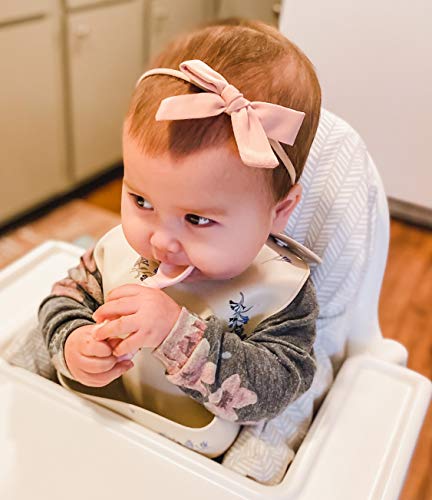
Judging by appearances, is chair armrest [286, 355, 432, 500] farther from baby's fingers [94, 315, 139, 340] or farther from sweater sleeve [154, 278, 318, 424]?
baby's fingers [94, 315, 139, 340]

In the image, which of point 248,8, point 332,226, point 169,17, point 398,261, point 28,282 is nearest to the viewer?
point 332,226

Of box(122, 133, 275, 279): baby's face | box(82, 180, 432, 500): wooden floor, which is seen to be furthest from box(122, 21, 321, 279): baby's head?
box(82, 180, 432, 500): wooden floor

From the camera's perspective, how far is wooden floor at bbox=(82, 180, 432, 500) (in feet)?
4.42

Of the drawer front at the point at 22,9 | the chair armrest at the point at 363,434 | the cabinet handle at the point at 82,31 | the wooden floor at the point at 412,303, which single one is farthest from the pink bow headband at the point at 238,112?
the cabinet handle at the point at 82,31

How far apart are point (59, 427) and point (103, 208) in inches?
62.3

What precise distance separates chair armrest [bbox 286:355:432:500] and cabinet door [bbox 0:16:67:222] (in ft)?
4.52

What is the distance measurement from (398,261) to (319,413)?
1.44 metres

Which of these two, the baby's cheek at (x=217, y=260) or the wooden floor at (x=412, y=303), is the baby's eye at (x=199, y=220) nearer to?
the baby's cheek at (x=217, y=260)

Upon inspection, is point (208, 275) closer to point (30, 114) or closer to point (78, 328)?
point (78, 328)

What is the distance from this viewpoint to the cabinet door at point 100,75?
1.98 m

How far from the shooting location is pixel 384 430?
67 centimetres

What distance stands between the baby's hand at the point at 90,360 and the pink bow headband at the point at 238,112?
0.71 ft

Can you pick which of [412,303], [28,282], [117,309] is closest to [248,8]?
[412,303]

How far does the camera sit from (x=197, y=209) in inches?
20.9
